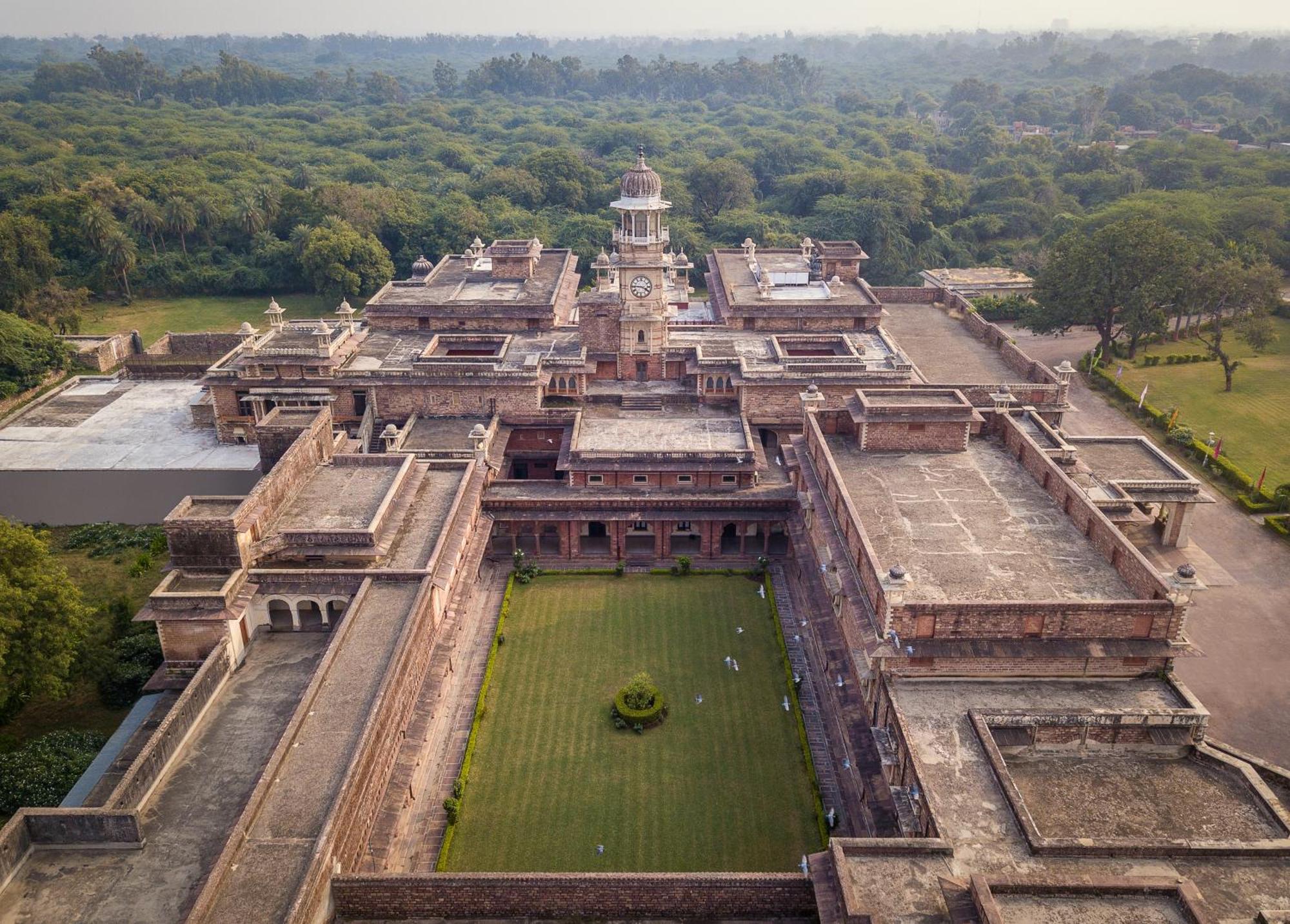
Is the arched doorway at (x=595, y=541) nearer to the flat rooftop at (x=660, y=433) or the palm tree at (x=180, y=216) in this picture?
the flat rooftop at (x=660, y=433)

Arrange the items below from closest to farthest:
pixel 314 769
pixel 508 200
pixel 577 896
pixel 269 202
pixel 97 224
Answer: pixel 577 896 < pixel 314 769 < pixel 97 224 < pixel 269 202 < pixel 508 200

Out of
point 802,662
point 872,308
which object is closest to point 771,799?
point 802,662

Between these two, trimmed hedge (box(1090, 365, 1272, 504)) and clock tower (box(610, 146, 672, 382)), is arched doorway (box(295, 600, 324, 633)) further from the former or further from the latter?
trimmed hedge (box(1090, 365, 1272, 504))

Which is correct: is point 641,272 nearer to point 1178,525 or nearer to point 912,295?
point 912,295

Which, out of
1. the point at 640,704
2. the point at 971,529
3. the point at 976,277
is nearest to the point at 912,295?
the point at 976,277

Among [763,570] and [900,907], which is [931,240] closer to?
[763,570]

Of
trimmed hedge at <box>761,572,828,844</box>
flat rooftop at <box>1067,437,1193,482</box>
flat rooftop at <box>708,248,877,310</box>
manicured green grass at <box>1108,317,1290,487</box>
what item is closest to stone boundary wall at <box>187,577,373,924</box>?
trimmed hedge at <box>761,572,828,844</box>

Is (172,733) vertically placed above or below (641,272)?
Answer: below

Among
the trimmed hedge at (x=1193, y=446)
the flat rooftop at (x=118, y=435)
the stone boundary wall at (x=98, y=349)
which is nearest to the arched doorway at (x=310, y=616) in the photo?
the flat rooftop at (x=118, y=435)
